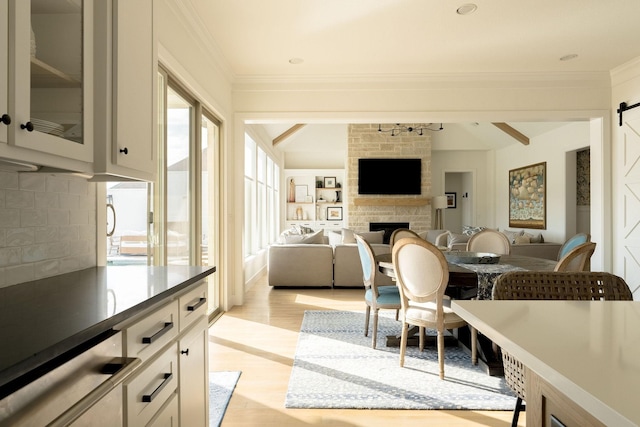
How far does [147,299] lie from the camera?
3.71ft

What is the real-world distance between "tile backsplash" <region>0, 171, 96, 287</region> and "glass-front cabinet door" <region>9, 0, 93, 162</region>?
12.7 inches

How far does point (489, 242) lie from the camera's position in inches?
151

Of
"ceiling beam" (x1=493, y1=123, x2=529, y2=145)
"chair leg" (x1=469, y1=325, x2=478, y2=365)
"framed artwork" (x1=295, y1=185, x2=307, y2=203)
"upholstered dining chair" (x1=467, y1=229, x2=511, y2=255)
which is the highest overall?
"ceiling beam" (x1=493, y1=123, x2=529, y2=145)

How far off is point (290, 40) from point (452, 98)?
6.80 feet

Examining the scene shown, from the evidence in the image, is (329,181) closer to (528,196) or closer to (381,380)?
(528,196)

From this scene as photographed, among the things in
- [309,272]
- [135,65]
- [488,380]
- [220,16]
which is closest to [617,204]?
[488,380]

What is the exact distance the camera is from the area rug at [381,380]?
220 centimetres

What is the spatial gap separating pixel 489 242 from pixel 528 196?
16.8 ft

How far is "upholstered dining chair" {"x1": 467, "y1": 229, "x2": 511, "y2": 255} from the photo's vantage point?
376 centimetres

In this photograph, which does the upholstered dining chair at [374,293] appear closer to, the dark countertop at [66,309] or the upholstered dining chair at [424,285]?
the upholstered dining chair at [424,285]

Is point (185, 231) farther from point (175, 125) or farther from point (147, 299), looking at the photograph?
point (147, 299)

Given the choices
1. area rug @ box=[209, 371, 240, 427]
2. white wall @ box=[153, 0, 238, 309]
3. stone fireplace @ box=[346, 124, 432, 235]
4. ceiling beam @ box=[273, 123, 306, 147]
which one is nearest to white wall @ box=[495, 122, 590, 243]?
stone fireplace @ box=[346, 124, 432, 235]

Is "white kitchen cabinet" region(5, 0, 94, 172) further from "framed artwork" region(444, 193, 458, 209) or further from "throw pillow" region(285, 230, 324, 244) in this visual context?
"framed artwork" region(444, 193, 458, 209)

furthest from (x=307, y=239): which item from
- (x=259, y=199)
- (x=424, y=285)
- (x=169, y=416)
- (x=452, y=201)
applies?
(x=452, y=201)
